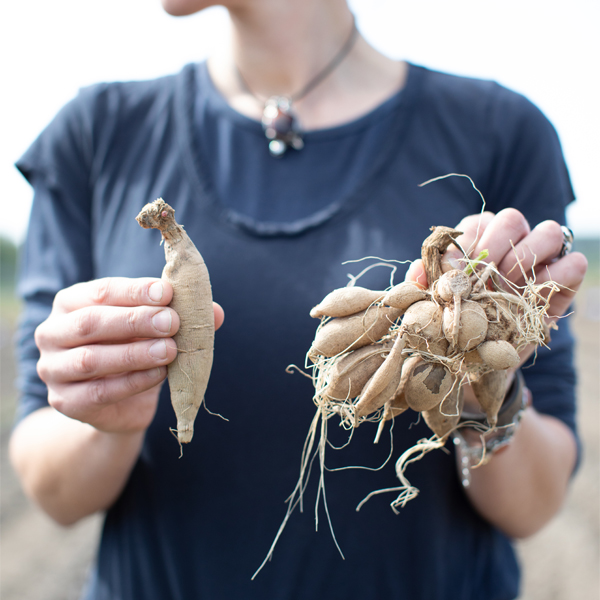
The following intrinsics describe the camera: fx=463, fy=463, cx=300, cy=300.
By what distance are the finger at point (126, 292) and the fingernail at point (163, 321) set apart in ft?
0.08

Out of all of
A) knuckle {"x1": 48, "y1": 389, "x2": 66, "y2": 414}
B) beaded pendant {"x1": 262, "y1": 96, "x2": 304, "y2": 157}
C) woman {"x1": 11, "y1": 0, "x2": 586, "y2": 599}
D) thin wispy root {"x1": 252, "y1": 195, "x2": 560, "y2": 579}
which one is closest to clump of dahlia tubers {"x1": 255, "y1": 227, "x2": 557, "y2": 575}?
thin wispy root {"x1": 252, "y1": 195, "x2": 560, "y2": 579}

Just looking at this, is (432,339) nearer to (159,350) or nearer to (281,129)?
(159,350)

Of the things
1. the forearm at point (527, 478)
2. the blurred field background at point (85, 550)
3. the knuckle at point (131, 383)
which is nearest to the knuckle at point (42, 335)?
the knuckle at point (131, 383)

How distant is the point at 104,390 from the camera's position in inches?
39.8

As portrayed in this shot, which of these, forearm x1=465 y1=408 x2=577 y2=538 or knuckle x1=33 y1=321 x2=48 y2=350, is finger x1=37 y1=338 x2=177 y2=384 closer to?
knuckle x1=33 y1=321 x2=48 y2=350

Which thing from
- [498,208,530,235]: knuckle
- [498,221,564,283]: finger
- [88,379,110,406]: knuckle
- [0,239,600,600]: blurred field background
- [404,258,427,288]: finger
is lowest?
[0,239,600,600]: blurred field background

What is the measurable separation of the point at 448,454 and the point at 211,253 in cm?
95

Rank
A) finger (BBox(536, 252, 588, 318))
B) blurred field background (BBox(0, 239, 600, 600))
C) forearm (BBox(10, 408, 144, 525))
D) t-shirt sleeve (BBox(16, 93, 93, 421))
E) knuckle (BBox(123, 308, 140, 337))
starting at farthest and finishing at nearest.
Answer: blurred field background (BBox(0, 239, 600, 600)) < t-shirt sleeve (BBox(16, 93, 93, 421)) < forearm (BBox(10, 408, 144, 525)) < finger (BBox(536, 252, 588, 318)) < knuckle (BBox(123, 308, 140, 337))

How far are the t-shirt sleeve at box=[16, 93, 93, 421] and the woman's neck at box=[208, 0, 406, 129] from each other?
0.55 metres

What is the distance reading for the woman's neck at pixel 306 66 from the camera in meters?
1.54

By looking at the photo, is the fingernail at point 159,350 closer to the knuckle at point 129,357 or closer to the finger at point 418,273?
the knuckle at point 129,357

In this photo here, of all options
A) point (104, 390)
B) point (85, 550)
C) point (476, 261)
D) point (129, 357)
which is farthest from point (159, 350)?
point (85, 550)

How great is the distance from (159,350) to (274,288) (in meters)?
0.46

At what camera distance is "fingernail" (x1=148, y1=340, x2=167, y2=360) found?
972mm
